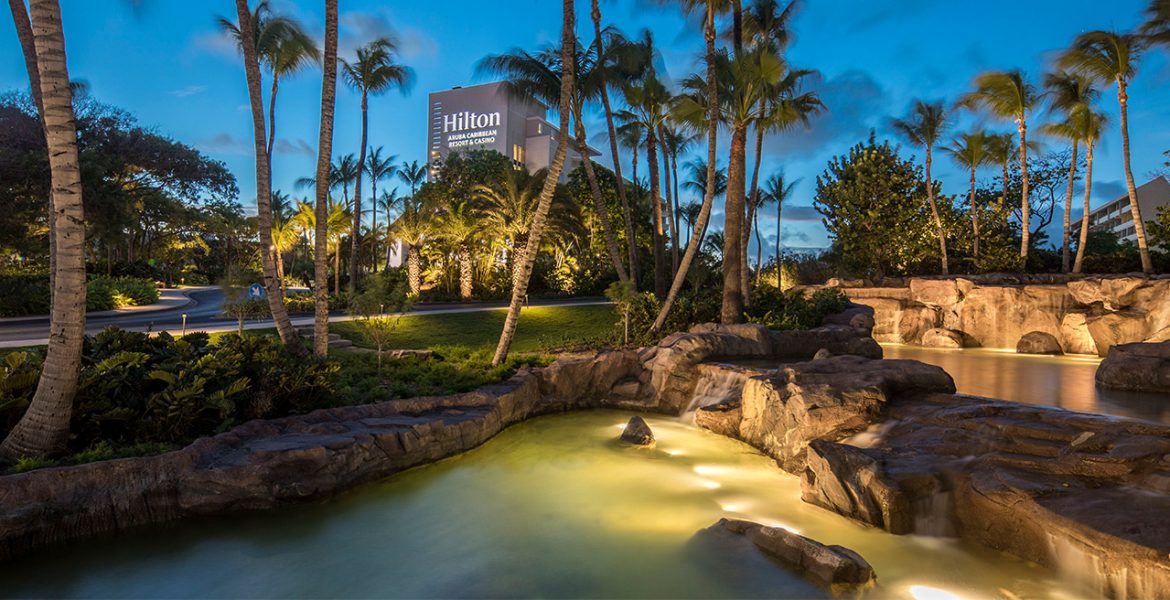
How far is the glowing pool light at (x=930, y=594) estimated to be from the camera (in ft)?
15.6

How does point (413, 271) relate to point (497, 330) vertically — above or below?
above

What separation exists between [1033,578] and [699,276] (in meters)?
19.2

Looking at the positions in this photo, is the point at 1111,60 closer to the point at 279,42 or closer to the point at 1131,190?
the point at 1131,190

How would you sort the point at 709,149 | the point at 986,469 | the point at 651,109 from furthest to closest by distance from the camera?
the point at 651,109, the point at 709,149, the point at 986,469

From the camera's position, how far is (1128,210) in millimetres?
56188

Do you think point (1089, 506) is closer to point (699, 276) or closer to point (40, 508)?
point (40, 508)

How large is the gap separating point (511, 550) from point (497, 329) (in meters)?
13.3

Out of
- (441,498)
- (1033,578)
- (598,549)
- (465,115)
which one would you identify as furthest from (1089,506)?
(465,115)

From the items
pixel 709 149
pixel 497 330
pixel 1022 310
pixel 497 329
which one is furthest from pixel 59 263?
pixel 1022 310

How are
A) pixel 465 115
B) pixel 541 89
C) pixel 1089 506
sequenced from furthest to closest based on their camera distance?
pixel 465 115
pixel 541 89
pixel 1089 506

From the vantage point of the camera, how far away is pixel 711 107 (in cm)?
1538

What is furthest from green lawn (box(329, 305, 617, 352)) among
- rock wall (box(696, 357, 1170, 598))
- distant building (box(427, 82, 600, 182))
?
distant building (box(427, 82, 600, 182))

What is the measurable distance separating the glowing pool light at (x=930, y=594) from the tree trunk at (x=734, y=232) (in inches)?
430

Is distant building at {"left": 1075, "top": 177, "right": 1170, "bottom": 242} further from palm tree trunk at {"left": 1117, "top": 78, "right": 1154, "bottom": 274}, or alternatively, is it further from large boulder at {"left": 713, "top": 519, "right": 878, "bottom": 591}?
large boulder at {"left": 713, "top": 519, "right": 878, "bottom": 591}
